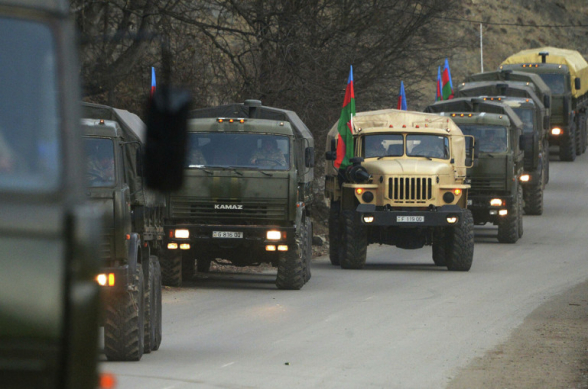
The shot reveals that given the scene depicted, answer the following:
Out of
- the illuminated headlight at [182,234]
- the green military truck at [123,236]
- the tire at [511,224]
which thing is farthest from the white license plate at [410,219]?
the green military truck at [123,236]

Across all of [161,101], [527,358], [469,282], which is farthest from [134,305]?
[469,282]

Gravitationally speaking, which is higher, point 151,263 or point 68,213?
point 68,213

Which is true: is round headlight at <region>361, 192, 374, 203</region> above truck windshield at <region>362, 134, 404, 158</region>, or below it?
below

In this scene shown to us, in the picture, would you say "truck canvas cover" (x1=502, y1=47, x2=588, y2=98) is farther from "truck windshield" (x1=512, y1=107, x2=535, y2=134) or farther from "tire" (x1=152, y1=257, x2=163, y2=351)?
"tire" (x1=152, y1=257, x2=163, y2=351)

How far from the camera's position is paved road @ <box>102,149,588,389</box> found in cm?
975

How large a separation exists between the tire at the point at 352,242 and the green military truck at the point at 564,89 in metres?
21.2

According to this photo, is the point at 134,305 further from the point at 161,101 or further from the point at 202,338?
the point at 161,101

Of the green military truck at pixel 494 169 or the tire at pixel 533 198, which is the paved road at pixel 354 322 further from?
the tire at pixel 533 198

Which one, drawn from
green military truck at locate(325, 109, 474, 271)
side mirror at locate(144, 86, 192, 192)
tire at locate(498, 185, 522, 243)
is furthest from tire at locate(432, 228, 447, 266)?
side mirror at locate(144, 86, 192, 192)

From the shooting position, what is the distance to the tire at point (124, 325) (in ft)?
32.9

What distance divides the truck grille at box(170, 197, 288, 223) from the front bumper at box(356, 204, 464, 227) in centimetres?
346

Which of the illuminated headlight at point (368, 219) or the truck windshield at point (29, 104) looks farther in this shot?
the illuminated headlight at point (368, 219)

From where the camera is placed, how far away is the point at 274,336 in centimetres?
1234

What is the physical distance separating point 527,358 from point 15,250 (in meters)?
8.77
